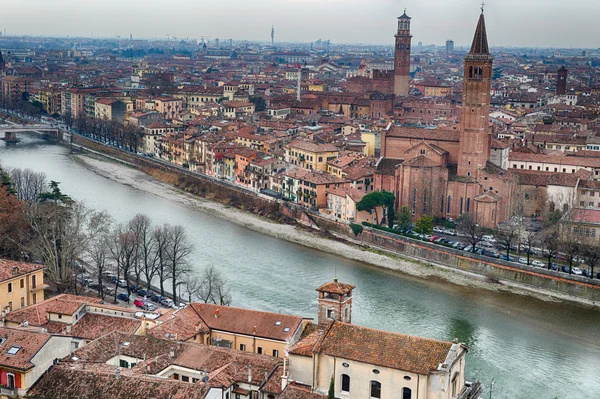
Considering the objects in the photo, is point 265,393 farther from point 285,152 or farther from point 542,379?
point 285,152

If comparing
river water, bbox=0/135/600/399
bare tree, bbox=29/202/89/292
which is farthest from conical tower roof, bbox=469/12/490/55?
bare tree, bbox=29/202/89/292

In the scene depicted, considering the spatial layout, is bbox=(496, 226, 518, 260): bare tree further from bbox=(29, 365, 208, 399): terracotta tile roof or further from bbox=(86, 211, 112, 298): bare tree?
bbox=(29, 365, 208, 399): terracotta tile roof

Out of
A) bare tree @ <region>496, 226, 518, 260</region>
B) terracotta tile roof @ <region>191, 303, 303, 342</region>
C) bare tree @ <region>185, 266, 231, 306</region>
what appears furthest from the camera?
bare tree @ <region>496, 226, 518, 260</region>

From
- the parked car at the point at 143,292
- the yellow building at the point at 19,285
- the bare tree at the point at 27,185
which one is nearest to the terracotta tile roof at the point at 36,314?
the yellow building at the point at 19,285

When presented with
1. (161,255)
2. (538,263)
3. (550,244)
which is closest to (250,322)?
(161,255)

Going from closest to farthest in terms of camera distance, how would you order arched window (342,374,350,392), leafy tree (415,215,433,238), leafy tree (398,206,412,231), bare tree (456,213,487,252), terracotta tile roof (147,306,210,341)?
arched window (342,374,350,392)
terracotta tile roof (147,306,210,341)
bare tree (456,213,487,252)
leafy tree (415,215,433,238)
leafy tree (398,206,412,231)

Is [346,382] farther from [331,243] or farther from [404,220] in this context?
[404,220]

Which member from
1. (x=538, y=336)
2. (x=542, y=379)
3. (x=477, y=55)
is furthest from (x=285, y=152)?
(x=542, y=379)
